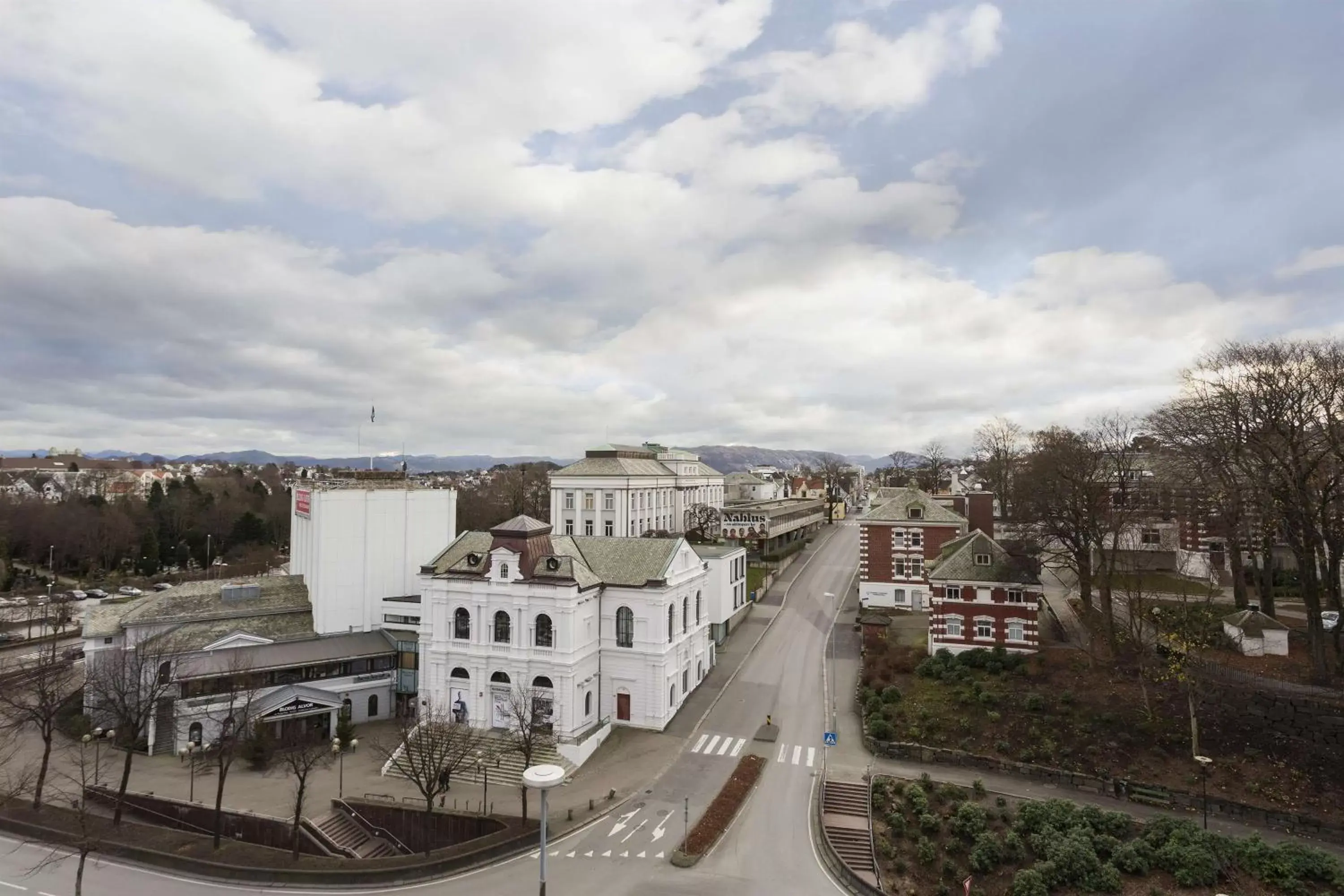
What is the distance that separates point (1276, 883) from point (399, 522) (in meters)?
48.5

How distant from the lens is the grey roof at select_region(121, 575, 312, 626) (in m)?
43.1

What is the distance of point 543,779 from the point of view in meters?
19.8

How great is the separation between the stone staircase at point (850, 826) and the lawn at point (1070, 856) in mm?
495

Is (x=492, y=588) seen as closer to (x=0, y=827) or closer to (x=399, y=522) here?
(x=399, y=522)

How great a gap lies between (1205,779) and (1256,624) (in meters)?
12.2

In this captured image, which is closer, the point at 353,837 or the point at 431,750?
the point at 431,750

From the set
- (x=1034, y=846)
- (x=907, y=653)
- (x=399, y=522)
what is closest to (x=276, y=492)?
(x=399, y=522)

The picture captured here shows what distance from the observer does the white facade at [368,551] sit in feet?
151

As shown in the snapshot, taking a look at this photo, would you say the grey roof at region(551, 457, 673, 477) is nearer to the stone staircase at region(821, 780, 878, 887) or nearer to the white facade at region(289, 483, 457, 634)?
the white facade at region(289, 483, 457, 634)

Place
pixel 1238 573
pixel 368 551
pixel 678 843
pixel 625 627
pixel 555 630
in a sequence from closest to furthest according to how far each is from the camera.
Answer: pixel 678 843
pixel 555 630
pixel 625 627
pixel 1238 573
pixel 368 551

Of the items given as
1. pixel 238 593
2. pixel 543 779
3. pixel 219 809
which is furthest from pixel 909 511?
pixel 238 593

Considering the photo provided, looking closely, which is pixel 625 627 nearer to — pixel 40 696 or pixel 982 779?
pixel 982 779

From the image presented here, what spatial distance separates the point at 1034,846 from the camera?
83.3ft

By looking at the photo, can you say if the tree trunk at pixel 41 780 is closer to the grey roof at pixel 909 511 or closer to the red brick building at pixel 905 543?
the red brick building at pixel 905 543
